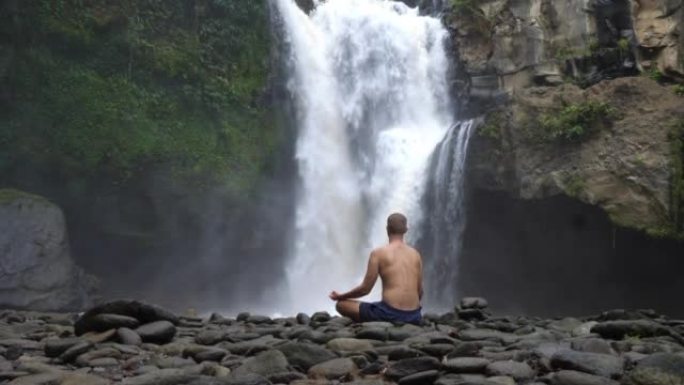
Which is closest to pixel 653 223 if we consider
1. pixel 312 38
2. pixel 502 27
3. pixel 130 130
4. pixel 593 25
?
pixel 593 25

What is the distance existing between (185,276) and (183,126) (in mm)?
4332

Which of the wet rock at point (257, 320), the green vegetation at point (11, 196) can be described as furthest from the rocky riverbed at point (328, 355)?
the green vegetation at point (11, 196)

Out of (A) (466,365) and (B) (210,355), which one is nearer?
(A) (466,365)

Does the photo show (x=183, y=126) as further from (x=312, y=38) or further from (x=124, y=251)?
(x=312, y=38)

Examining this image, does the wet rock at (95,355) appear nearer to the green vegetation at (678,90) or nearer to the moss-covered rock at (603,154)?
the moss-covered rock at (603,154)

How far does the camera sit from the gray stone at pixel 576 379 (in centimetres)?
361

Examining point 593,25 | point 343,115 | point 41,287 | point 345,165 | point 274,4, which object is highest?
point 274,4

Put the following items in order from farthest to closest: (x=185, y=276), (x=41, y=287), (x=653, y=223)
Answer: (x=185, y=276)
(x=653, y=223)
(x=41, y=287)

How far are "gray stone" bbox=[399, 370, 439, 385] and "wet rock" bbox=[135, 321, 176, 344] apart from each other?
2270 mm

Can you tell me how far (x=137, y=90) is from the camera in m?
18.5

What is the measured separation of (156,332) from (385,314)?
2122 mm

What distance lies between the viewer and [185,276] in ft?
64.5

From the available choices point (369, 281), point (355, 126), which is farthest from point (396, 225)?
point (355, 126)

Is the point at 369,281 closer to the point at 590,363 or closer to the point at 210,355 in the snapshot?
the point at 210,355
